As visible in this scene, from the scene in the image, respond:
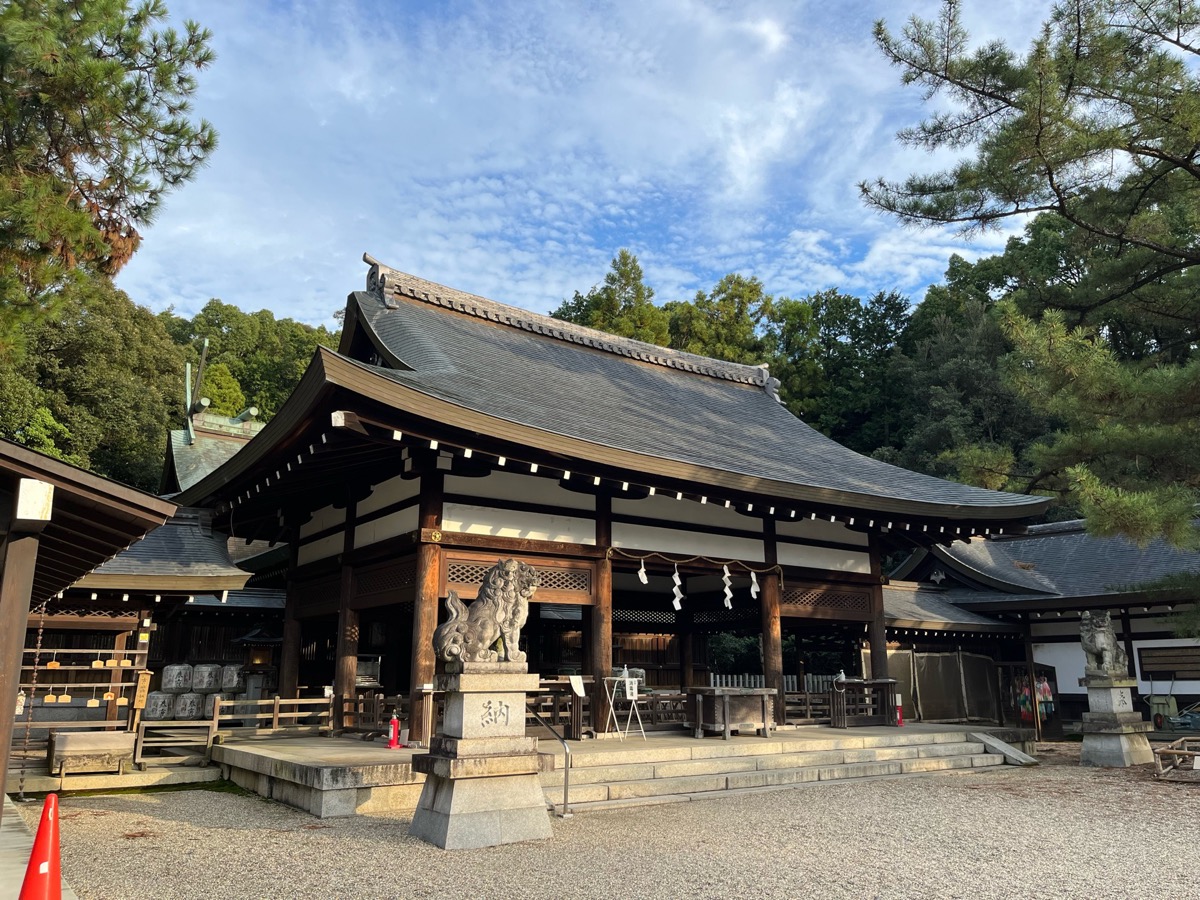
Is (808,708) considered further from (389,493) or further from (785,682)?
(389,493)

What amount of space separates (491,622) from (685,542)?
5348 millimetres

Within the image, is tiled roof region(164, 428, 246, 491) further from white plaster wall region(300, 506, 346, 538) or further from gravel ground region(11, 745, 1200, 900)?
gravel ground region(11, 745, 1200, 900)

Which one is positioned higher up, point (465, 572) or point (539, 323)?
point (539, 323)

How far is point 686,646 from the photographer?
15352mm

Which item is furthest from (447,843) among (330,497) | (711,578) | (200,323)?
(200,323)

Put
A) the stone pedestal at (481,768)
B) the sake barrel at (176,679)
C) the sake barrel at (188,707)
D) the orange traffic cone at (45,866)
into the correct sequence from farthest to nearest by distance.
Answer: the sake barrel at (176,679) → the sake barrel at (188,707) → the stone pedestal at (481,768) → the orange traffic cone at (45,866)

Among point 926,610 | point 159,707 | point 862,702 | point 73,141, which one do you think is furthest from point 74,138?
point 926,610

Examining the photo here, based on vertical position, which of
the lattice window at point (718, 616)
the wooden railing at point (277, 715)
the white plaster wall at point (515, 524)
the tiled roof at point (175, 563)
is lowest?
the wooden railing at point (277, 715)

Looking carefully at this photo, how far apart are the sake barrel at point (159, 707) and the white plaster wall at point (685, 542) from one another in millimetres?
9461

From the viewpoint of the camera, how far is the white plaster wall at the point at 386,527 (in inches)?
389

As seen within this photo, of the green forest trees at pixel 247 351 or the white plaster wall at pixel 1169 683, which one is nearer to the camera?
the white plaster wall at pixel 1169 683

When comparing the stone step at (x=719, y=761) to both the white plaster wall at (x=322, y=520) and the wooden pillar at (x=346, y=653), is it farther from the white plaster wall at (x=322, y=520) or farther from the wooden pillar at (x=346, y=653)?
the white plaster wall at (x=322, y=520)

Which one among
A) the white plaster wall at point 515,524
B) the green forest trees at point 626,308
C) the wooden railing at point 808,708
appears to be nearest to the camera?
the white plaster wall at point 515,524

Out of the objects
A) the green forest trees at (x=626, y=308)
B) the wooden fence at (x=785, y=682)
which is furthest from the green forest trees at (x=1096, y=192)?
the green forest trees at (x=626, y=308)
